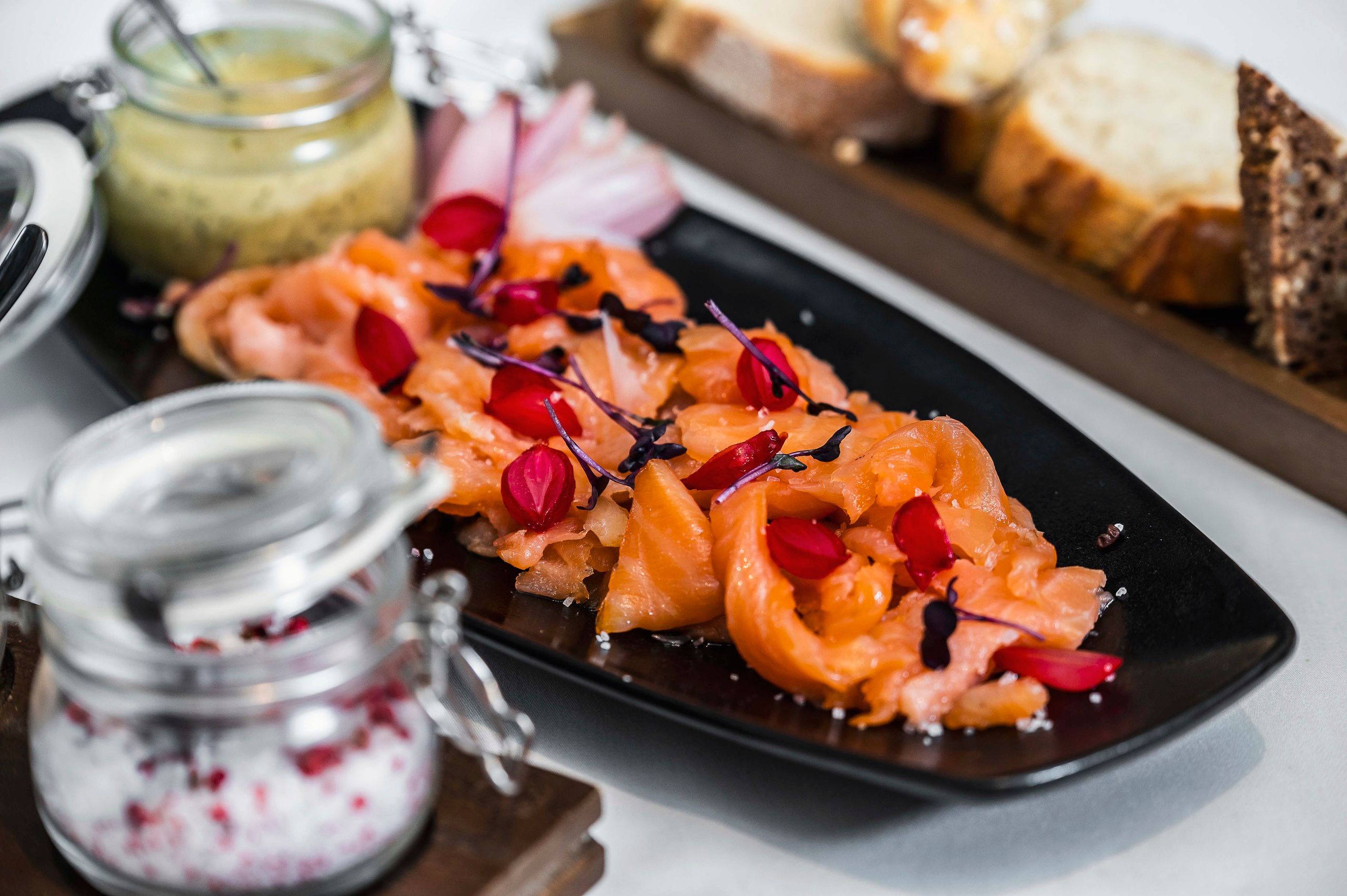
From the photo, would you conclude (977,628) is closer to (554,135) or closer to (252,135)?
(554,135)

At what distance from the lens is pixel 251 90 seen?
2635mm

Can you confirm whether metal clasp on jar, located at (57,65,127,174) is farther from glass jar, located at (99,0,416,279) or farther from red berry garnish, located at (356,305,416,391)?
red berry garnish, located at (356,305,416,391)

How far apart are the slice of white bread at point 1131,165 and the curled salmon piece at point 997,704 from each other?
1471 millimetres

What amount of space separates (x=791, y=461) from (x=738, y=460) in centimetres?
9

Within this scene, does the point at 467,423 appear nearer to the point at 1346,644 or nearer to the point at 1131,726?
the point at 1131,726

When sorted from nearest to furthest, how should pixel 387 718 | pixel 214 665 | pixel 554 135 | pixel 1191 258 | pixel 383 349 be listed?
pixel 214 665
pixel 387 718
pixel 383 349
pixel 1191 258
pixel 554 135

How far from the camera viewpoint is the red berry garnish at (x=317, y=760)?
140 centimetres

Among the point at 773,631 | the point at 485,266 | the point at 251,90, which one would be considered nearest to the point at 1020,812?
the point at 773,631

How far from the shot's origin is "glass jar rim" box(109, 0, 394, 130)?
2648 millimetres

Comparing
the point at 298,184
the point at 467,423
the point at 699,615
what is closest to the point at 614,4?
the point at 298,184

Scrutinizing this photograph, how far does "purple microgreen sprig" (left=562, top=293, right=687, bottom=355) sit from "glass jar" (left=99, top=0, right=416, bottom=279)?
0.77 m

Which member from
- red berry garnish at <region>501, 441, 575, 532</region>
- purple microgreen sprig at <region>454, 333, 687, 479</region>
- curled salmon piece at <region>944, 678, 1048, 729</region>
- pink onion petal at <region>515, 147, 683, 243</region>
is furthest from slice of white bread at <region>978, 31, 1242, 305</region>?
red berry garnish at <region>501, 441, 575, 532</region>

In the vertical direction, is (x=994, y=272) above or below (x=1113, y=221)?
below

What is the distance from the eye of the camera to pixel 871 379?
8.36 feet
